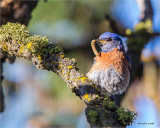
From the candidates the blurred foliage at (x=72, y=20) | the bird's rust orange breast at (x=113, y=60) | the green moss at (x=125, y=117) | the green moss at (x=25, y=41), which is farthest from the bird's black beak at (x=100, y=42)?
the blurred foliage at (x=72, y=20)

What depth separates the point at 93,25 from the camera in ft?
30.4

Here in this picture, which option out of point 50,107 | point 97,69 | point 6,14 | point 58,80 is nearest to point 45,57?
point 97,69

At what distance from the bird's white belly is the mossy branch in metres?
0.88

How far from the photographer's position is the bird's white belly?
13.4 feet

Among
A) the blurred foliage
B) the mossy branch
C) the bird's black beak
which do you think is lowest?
the mossy branch

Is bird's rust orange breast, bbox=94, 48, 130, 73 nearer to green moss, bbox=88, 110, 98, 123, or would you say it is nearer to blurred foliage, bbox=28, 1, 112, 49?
green moss, bbox=88, 110, 98, 123

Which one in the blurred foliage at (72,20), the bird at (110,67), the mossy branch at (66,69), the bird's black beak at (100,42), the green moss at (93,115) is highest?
the blurred foliage at (72,20)

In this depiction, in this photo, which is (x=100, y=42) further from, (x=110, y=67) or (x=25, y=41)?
(x=25, y=41)

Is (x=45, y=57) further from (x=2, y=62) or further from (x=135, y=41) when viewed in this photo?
(x=135, y=41)

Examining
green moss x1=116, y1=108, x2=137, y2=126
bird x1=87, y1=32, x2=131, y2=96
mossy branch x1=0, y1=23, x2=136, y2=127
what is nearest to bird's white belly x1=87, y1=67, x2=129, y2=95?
bird x1=87, y1=32, x2=131, y2=96

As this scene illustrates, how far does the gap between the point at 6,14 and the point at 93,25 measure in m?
4.12

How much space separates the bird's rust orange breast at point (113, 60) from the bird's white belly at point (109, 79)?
9cm

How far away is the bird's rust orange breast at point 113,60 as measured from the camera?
4.22 meters

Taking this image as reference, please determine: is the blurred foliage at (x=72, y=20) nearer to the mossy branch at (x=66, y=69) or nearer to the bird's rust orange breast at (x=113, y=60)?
the bird's rust orange breast at (x=113, y=60)
